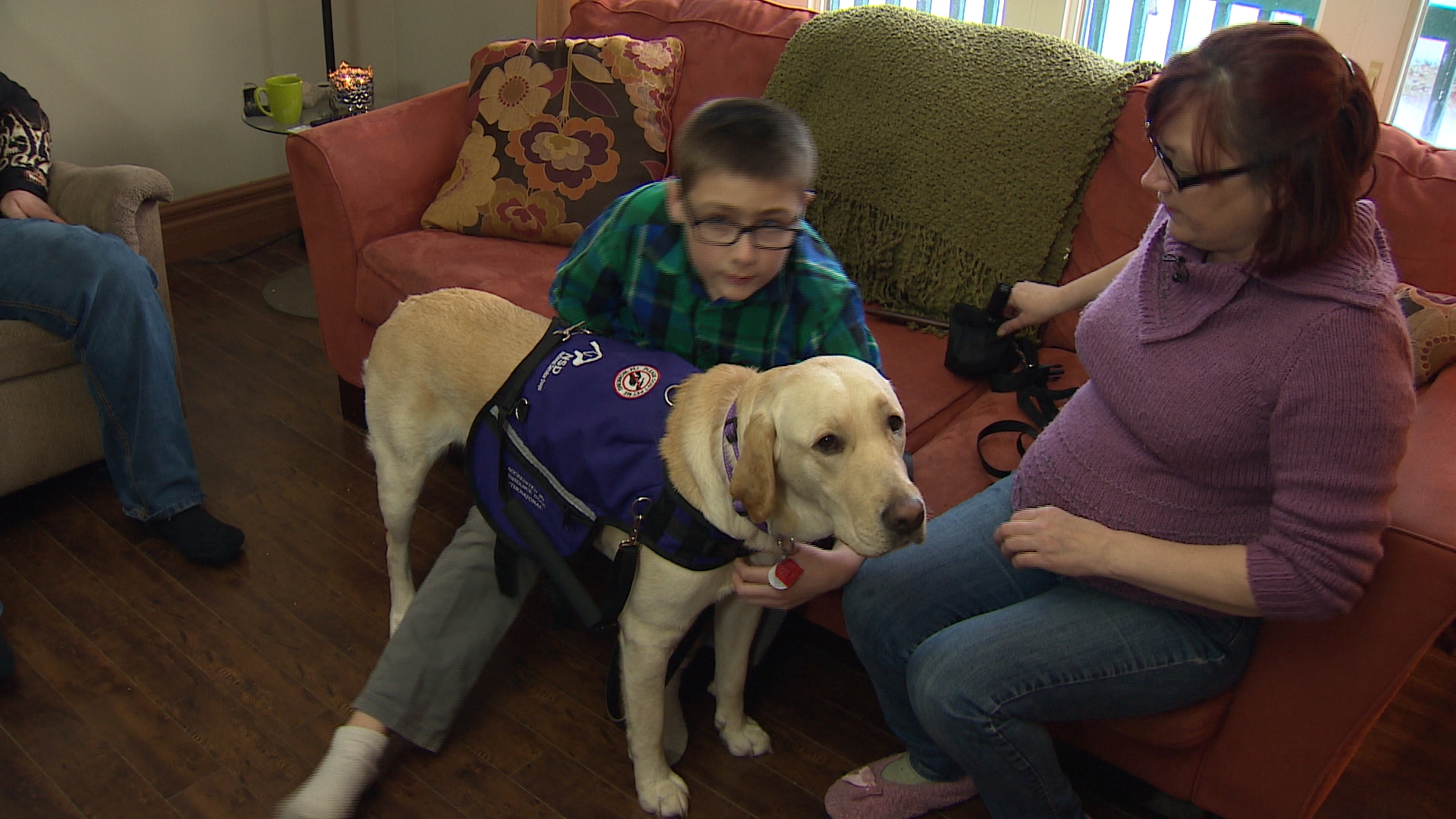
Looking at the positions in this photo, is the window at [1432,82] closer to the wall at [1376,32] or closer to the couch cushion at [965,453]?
the wall at [1376,32]

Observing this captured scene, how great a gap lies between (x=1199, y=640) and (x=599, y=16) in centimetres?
209

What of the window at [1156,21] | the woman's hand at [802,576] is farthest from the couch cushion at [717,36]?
the woman's hand at [802,576]

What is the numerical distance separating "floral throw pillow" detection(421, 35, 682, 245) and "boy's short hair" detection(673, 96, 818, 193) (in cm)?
102

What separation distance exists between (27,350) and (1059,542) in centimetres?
199

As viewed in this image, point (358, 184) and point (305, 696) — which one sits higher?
point (358, 184)

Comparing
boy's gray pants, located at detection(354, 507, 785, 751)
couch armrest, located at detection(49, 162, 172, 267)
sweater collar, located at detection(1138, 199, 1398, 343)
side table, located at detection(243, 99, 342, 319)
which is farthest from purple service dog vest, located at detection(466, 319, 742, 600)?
side table, located at detection(243, 99, 342, 319)

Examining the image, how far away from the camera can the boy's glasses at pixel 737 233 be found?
143 cm

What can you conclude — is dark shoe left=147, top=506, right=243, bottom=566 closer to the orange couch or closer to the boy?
the orange couch

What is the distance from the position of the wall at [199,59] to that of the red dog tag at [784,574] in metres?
2.58

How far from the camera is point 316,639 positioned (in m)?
1.99

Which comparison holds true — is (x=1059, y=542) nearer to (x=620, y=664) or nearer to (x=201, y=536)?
(x=620, y=664)

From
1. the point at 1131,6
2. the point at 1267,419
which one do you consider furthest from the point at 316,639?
the point at 1131,6

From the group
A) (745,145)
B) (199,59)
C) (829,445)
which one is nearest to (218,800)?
(829,445)

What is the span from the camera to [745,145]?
1.40 meters
